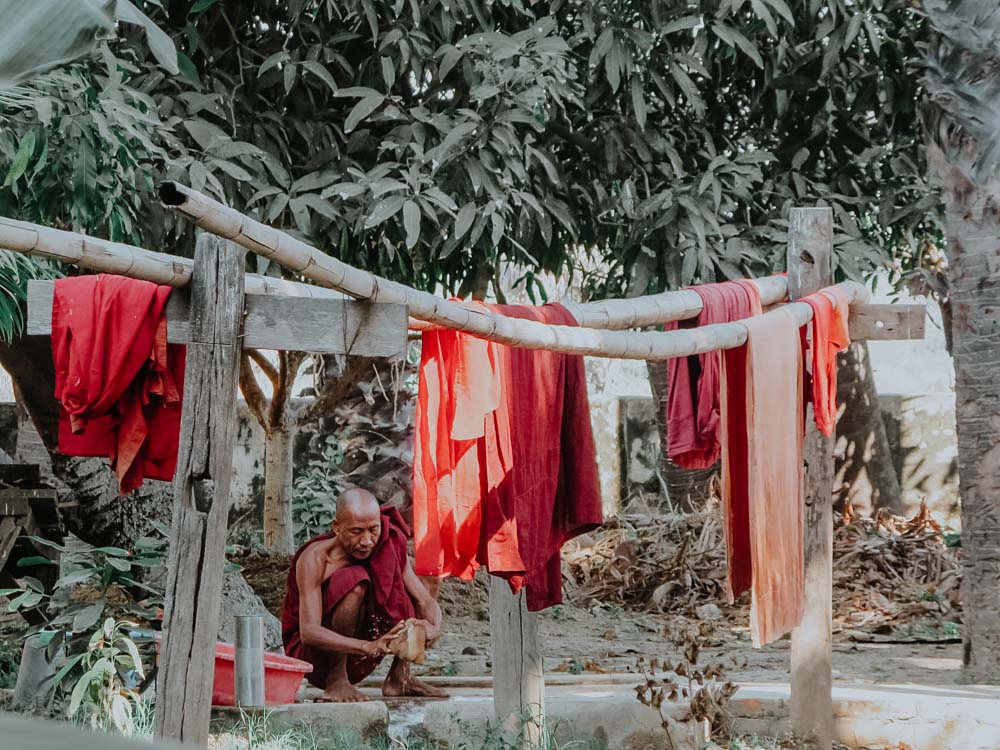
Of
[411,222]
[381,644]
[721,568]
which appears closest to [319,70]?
[411,222]

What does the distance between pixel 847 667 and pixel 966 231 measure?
2.53 metres

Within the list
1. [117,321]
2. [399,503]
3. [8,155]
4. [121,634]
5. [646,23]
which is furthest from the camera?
[399,503]

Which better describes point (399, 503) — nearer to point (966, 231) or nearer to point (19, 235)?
point (966, 231)

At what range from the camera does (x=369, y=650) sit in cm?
484

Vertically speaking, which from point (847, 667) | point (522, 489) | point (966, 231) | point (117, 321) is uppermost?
point (966, 231)

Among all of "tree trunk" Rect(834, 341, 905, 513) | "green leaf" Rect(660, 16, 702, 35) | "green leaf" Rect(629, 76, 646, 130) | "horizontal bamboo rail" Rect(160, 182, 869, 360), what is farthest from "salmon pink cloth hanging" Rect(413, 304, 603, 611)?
"tree trunk" Rect(834, 341, 905, 513)

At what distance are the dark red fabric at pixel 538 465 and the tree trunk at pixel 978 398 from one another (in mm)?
3232

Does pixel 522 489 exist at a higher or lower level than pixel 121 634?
higher

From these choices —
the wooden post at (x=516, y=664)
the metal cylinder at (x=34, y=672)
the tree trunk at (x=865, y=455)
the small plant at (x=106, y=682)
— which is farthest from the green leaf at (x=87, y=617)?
the tree trunk at (x=865, y=455)

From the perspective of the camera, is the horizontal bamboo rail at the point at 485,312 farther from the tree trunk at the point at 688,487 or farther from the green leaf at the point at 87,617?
the tree trunk at the point at 688,487

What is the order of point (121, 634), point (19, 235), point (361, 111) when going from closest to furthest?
point (19, 235) → point (121, 634) → point (361, 111)

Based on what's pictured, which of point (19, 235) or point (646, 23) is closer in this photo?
point (19, 235)

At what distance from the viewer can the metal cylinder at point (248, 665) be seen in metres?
4.38

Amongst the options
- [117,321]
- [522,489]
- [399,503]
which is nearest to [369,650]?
[522,489]
